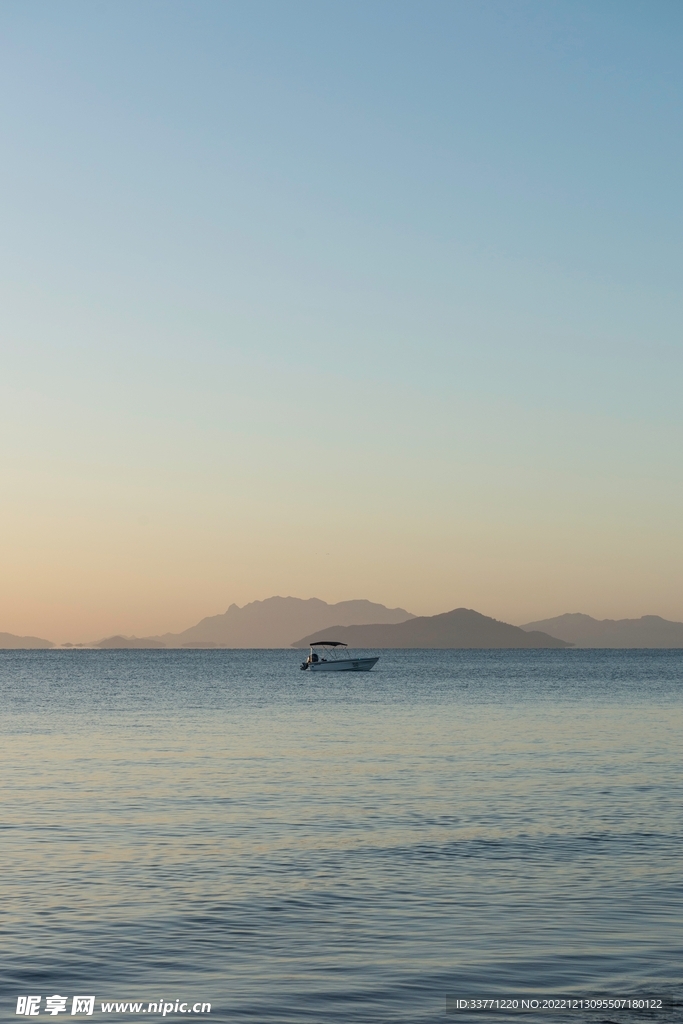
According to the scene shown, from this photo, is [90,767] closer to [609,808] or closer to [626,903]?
[609,808]

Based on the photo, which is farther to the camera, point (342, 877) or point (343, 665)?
point (343, 665)

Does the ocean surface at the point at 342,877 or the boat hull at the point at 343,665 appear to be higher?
the ocean surface at the point at 342,877

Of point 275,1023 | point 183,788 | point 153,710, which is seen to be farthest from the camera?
point 153,710

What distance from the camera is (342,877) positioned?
A: 21.5 metres

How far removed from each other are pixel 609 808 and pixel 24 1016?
20528 millimetres

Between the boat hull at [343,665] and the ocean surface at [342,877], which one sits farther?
the boat hull at [343,665]

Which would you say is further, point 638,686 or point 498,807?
point 638,686

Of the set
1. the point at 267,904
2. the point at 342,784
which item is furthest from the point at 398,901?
the point at 342,784

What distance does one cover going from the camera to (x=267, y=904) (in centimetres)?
1936

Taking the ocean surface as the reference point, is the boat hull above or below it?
below

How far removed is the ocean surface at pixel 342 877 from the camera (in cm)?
1468

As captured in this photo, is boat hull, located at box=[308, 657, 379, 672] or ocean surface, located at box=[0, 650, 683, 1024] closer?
ocean surface, located at box=[0, 650, 683, 1024]

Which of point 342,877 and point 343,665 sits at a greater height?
point 342,877

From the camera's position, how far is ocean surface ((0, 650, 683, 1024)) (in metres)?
14.7
